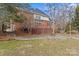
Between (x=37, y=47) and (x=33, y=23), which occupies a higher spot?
(x=33, y=23)

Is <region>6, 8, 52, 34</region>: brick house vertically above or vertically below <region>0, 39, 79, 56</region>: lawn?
above

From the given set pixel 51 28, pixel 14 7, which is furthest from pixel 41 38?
pixel 14 7

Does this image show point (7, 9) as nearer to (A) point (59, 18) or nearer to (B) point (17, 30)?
(B) point (17, 30)

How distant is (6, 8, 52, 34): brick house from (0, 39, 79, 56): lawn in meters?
0.08

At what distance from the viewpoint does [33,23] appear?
162 cm

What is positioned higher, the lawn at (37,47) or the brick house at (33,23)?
the brick house at (33,23)

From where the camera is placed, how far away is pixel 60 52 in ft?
5.23

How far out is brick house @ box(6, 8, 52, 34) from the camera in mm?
1610

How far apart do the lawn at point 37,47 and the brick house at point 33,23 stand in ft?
0.28

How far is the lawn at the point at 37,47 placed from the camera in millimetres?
1598

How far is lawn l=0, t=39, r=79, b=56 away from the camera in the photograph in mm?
1598

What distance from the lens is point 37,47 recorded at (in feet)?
5.27

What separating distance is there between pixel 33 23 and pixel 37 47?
0.68ft

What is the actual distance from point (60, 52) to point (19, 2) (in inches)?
21.5
